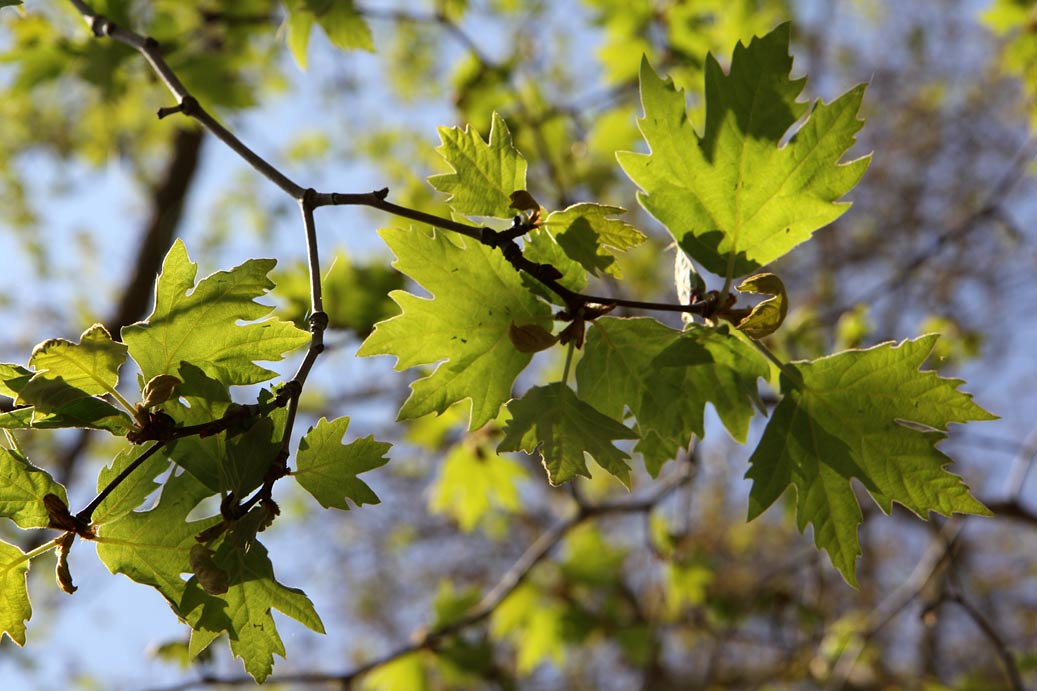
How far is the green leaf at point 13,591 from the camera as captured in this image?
1.28 metres

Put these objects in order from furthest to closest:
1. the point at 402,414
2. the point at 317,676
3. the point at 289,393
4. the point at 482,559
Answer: the point at 482,559 < the point at 317,676 < the point at 402,414 < the point at 289,393

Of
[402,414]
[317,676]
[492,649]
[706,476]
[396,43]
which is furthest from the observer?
[706,476]

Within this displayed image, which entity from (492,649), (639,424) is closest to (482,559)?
(492,649)

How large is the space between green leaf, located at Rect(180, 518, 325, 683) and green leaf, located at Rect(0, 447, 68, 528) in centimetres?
24

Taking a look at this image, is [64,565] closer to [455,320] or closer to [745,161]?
[455,320]

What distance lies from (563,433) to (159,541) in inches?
25.3

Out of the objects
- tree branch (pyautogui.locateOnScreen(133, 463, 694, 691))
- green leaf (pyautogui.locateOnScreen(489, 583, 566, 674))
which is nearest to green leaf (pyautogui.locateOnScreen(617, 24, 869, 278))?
tree branch (pyautogui.locateOnScreen(133, 463, 694, 691))

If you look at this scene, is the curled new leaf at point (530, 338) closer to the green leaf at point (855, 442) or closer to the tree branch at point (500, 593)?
the green leaf at point (855, 442)

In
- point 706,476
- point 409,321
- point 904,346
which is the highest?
point 706,476

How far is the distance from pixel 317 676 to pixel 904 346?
210 centimetres

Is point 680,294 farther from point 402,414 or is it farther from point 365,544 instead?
point 365,544

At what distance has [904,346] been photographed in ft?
4.73

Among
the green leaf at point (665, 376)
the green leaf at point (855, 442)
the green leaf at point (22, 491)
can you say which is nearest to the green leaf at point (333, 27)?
the green leaf at point (665, 376)

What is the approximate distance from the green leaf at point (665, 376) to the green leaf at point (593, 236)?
0.39 feet
